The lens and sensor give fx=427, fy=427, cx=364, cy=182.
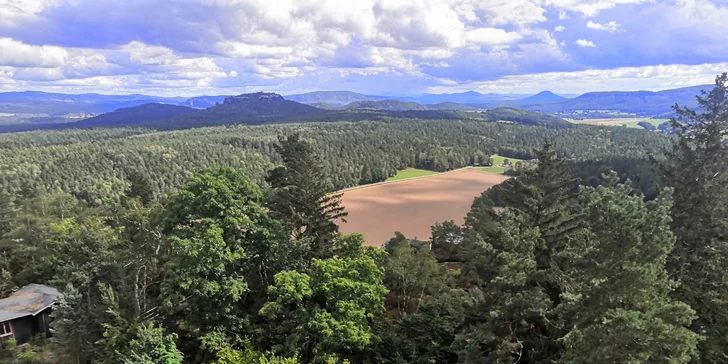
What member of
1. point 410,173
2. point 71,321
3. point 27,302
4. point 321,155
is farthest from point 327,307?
point 410,173

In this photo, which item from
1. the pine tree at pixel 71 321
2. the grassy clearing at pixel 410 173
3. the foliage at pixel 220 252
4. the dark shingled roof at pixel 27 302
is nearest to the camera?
the foliage at pixel 220 252

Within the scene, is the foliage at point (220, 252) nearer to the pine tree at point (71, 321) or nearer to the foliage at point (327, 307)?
the foliage at point (327, 307)

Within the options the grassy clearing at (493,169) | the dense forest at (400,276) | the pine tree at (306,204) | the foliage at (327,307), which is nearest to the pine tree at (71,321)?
the dense forest at (400,276)

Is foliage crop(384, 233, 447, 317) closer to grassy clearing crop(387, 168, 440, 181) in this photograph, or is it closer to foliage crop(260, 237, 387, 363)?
foliage crop(260, 237, 387, 363)

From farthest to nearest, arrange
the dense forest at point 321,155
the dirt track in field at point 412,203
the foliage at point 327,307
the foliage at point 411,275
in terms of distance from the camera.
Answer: the dense forest at point 321,155
the dirt track in field at point 412,203
the foliage at point 411,275
the foliage at point 327,307

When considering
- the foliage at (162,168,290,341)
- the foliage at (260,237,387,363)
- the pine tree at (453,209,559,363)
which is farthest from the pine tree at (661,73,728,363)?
the foliage at (162,168,290,341)

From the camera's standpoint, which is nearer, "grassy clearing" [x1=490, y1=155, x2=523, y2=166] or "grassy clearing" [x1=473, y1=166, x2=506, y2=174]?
"grassy clearing" [x1=473, y1=166, x2=506, y2=174]

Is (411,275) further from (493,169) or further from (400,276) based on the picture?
(493,169)
